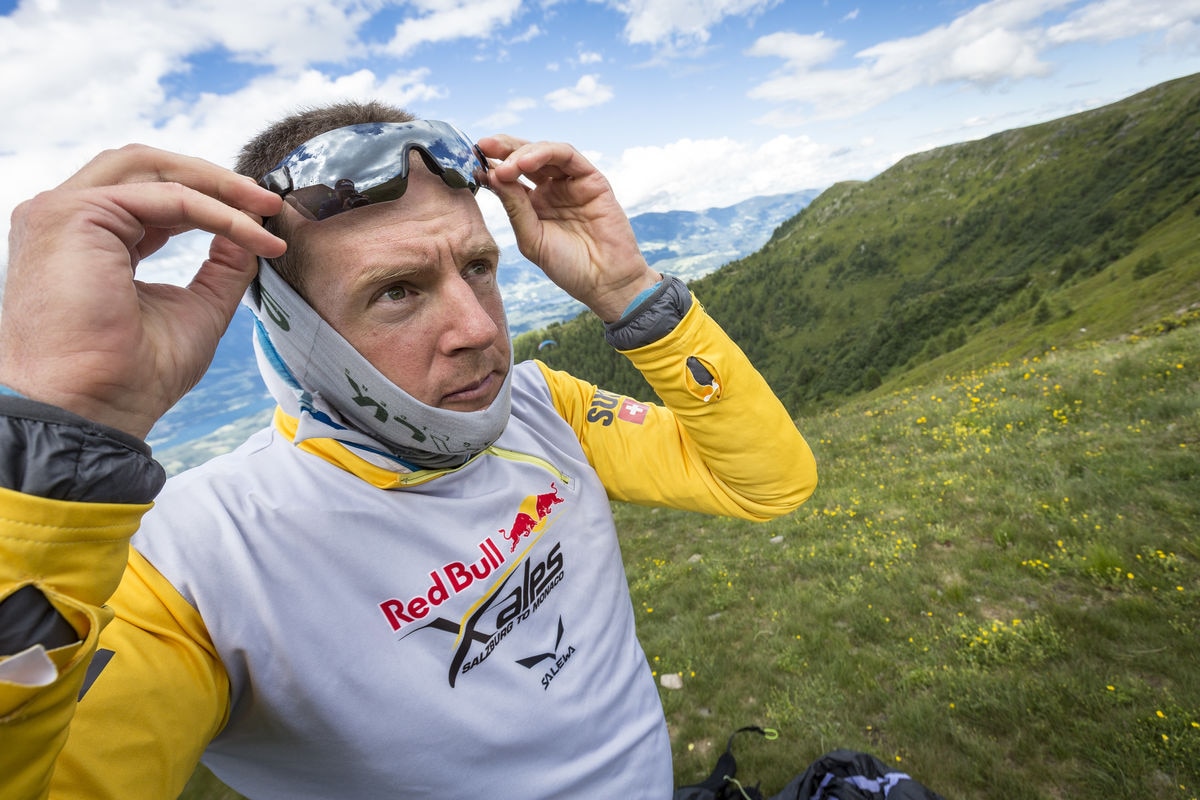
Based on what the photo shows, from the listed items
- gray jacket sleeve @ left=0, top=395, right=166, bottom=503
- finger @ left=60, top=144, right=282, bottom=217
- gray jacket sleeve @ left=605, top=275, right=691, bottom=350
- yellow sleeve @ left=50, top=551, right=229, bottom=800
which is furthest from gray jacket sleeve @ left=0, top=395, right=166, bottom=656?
gray jacket sleeve @ left=605, top=275, right=691, bottom=350

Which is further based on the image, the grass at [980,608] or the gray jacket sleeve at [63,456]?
the grass at [980,608]

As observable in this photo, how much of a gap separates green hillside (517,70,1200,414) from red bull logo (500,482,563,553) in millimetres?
54155

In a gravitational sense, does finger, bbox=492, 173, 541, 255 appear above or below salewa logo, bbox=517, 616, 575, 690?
above

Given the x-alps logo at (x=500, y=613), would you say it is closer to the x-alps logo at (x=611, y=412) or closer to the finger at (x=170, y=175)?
the x-alps logo at (x=611, y=412)

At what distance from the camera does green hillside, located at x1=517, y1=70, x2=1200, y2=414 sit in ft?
224

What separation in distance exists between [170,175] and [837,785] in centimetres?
517

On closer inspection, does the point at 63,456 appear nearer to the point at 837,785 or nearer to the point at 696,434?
the point at 696,434

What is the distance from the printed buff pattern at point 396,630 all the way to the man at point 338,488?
1 cm

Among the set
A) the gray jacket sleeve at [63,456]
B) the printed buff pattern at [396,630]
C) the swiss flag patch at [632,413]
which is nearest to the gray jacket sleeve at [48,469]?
the gray jacket sleeve at [63,456]

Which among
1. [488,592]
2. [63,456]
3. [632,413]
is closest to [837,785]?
[632,413]

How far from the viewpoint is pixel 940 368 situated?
59.4 metres

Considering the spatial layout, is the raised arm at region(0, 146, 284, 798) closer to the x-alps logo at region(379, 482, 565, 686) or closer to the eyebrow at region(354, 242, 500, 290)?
the eyebrow at region(354, 242, 500, 290)

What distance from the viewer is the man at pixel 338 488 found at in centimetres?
124

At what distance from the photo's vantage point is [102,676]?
4.53ft
